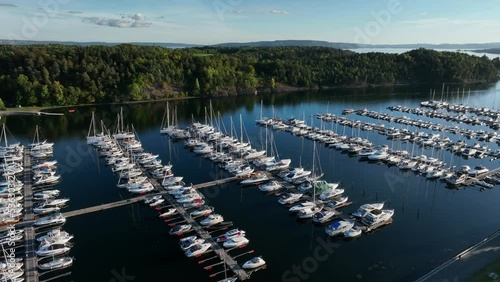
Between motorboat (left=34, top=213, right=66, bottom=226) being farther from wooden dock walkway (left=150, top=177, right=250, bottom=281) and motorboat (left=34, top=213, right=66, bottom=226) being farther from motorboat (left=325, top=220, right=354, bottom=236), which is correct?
motorboat (left=325, top=220, right=354, bottom=236)

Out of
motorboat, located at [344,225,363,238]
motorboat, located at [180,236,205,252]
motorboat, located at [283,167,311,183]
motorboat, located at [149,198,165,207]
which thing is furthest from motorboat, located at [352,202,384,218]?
motorboat, located at [149,198,165,207]

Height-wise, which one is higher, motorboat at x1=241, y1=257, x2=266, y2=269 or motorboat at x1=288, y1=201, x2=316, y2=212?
motorboat at x1=288, y1=201, x2=316, y2=212

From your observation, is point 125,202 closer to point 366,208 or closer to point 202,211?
point 202,211

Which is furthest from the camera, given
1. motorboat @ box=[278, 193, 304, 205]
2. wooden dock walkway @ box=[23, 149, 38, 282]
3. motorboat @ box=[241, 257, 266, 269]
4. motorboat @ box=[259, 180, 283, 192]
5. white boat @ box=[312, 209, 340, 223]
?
motorboat @ box=[259, 180, 283, 192]

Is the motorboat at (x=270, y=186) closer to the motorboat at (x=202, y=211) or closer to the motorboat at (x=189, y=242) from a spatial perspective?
the motorboat at (x=202, y=211)

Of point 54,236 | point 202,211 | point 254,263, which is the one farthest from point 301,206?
point 54,236

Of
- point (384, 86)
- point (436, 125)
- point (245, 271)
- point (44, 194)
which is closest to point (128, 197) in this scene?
point (44, 194)

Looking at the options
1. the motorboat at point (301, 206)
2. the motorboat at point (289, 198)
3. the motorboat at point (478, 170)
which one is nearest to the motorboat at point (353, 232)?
the motorboat at point (301, 206)
